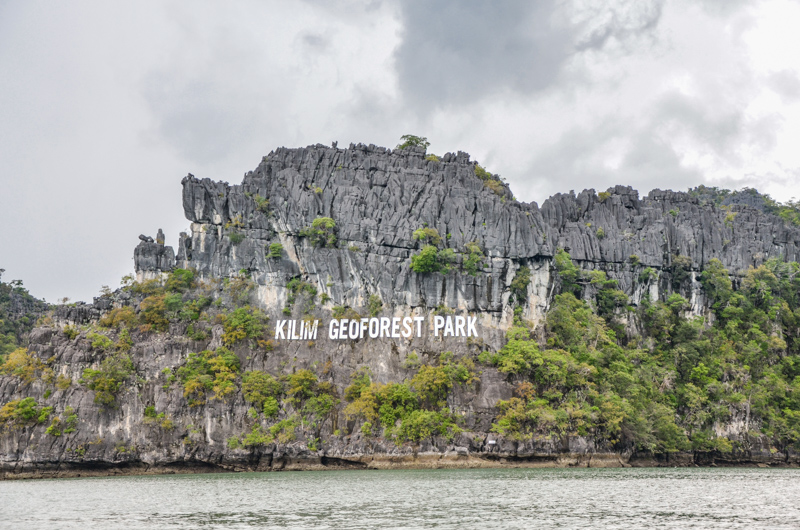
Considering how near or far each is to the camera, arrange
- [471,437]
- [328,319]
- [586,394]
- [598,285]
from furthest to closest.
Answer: [598,285] → [328,319] → [586,394] → [471,437]

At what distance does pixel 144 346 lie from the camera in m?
75.8

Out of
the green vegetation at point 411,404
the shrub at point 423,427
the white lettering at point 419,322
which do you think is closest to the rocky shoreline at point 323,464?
the shrub at point 423,427

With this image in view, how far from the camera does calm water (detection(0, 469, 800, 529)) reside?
31172mm

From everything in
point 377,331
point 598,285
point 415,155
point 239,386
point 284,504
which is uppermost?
point 415,155

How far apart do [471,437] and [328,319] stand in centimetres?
1943

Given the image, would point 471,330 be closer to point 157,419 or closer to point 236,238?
point 236,238

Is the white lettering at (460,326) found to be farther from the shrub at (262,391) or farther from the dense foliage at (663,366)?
the shrub at (262,391)

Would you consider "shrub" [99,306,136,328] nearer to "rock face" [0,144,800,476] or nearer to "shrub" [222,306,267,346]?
"rock face" [0,144,800,476]

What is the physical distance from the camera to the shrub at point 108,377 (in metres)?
70.8

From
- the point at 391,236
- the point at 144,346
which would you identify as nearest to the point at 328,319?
the point at 391,236

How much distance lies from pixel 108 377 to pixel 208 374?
8.85 meters

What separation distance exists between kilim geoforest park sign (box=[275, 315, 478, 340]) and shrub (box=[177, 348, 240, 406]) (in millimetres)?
6010

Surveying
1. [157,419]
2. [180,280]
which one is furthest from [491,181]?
[157,419]

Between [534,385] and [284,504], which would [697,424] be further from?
[284,504]
